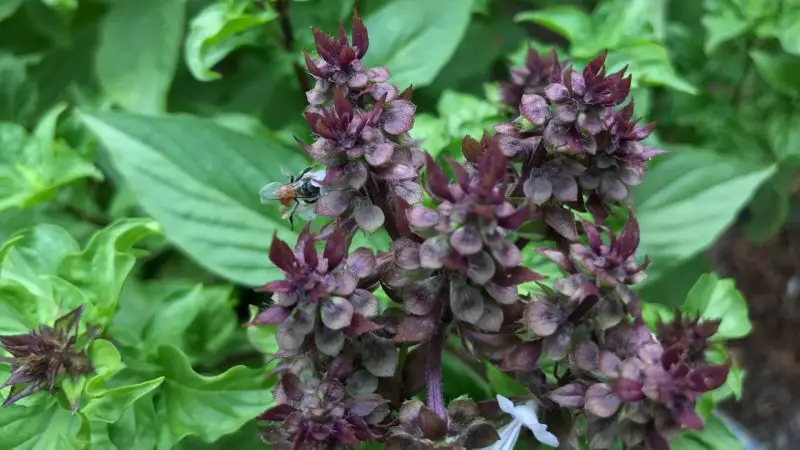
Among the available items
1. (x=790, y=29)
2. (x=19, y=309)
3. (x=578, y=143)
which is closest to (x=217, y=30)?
(x=19, y=309)

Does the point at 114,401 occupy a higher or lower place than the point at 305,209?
lower

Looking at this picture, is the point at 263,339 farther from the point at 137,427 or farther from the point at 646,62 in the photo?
the point at 646,62

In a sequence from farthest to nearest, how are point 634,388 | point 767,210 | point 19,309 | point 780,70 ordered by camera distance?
1. point 767,210
2. point 780,70
3. point 19,309
4. point 634,388

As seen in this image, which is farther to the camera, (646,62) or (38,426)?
(646,62)

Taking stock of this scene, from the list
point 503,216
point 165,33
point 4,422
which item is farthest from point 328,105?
point 165,33

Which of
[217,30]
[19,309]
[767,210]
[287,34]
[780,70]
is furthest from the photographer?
[767,210]

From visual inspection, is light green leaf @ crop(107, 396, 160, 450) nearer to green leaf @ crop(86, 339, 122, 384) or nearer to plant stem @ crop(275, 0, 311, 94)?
green leaf @ crop(86, 339, 122, 384)

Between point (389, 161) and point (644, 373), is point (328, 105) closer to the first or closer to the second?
point (389, 161)
